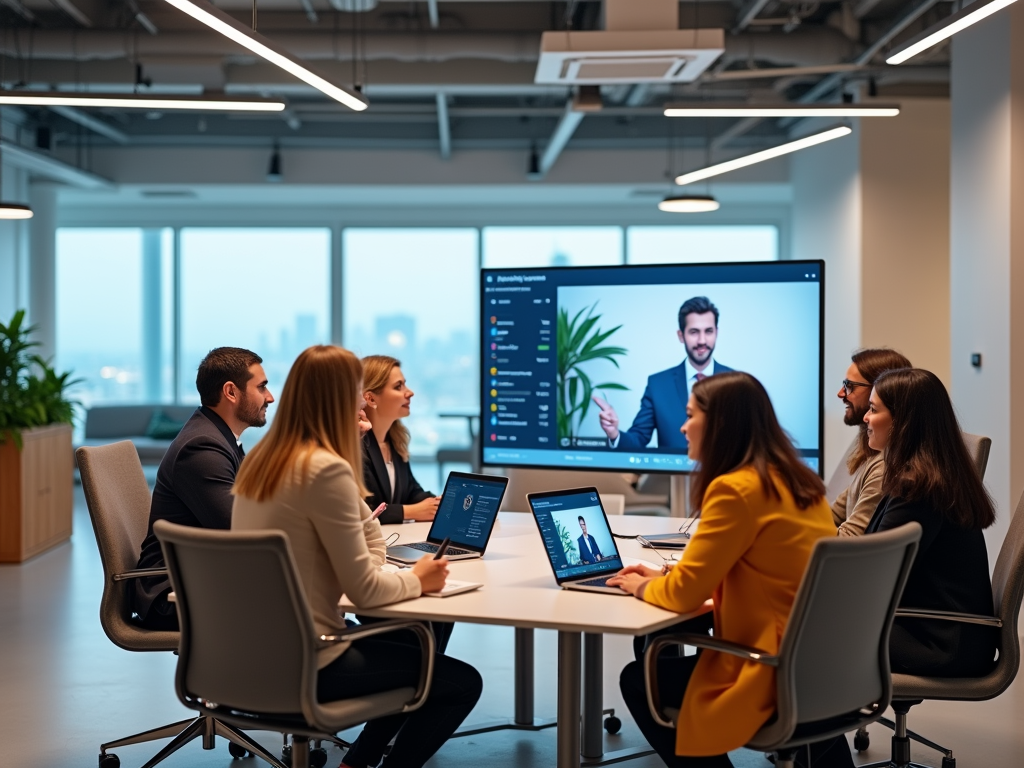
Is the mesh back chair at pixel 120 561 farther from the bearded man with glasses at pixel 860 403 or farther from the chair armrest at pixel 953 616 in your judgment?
the bearded man with glasses at pixel 860 403

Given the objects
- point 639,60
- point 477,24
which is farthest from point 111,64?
point 639,60

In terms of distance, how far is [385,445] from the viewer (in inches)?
164

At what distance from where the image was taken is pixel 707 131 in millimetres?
10812

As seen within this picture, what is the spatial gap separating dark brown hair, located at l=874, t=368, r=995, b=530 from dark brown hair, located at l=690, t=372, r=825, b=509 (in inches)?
18.7

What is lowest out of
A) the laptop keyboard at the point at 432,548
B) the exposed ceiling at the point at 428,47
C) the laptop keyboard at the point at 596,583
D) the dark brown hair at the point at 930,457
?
the laptop keyboard at the point at 596,583

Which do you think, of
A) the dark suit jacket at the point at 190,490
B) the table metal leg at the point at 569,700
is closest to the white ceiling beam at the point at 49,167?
the dark suit jacket at the point at 190,490

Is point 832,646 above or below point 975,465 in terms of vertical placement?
below

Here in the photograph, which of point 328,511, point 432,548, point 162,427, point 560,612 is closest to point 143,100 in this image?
point 432,548

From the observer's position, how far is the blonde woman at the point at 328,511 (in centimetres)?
258

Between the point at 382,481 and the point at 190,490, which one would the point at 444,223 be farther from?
the point at 190,490

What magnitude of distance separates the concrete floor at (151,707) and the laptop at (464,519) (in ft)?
2.72

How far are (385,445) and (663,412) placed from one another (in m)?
1.10

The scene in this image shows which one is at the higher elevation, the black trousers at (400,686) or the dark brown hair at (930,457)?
the dark brown hair at (930,457)

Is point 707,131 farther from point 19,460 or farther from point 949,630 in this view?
point 949,630
